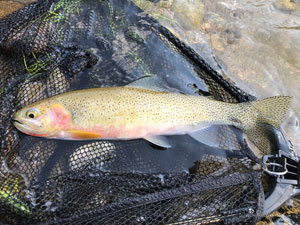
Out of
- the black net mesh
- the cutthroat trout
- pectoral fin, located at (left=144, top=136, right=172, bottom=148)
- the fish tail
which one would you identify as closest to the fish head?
the cutthroat trout

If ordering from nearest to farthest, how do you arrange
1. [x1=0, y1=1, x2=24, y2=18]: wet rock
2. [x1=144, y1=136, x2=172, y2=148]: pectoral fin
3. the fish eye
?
the fish eye, [x1=144, y1=136, x2=172, y2=148]: pectoral fin, [x1=0, y1=1, x2=24, y2=18]: wet rock

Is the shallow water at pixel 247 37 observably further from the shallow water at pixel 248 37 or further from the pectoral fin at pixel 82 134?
the pectoral fin at pixel 82 134

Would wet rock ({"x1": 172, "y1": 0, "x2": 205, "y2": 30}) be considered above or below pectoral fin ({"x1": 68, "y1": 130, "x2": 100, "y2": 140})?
above

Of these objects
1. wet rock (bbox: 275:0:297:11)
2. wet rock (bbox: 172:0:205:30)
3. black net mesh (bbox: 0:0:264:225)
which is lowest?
black net mesh (bbox: 0:0:264:225)

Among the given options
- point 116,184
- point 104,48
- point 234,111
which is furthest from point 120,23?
point 116,184

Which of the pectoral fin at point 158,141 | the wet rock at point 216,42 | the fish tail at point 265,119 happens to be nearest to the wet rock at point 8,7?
the pectoral fin at point 158,141

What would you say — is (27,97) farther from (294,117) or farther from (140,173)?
(294,117)

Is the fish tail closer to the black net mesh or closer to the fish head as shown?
the black net mesh
